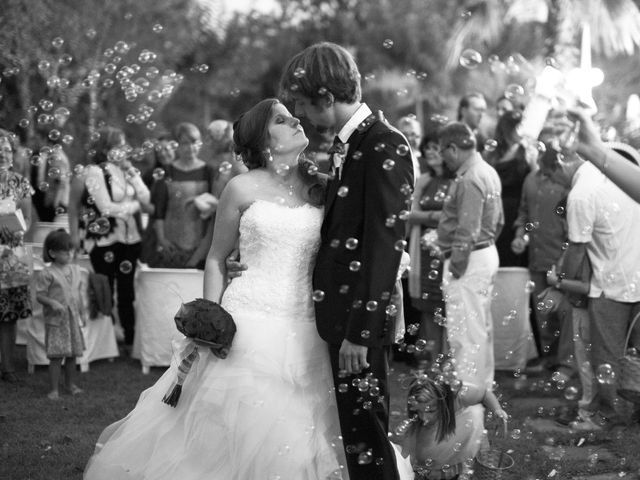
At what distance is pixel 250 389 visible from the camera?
3.83 m

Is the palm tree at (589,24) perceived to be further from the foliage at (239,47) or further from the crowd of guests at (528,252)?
the crowd of guests at (528,252)

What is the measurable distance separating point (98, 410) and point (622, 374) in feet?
11.3

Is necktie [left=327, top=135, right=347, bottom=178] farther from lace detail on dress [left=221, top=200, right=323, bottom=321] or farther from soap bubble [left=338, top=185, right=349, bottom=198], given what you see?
lace detail on dress [left=221, top=200, right=323, bottom=321]

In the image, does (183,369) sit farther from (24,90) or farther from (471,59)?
(24,90)

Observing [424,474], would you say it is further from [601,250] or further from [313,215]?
[601,250]

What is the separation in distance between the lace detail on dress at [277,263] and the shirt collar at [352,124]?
0.42 meters

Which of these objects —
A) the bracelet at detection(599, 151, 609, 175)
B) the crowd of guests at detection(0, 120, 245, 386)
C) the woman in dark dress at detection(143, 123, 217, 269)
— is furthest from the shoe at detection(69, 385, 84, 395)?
the bracelet at detection(599, 151, 609, 175)

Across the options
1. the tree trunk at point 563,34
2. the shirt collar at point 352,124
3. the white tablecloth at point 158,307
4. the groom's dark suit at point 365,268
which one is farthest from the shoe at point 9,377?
the tree trunk at point 563,34

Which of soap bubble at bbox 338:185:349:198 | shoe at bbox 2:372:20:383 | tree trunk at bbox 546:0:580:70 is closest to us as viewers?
soap bubble at bbox 338:185:349:198

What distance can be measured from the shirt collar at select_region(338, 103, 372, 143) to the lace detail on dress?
42cm

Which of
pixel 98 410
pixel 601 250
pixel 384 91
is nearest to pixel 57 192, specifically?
pixel 98 410

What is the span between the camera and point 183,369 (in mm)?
3975

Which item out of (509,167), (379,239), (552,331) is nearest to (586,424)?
(552,331)

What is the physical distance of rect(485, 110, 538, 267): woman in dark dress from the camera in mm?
7890
